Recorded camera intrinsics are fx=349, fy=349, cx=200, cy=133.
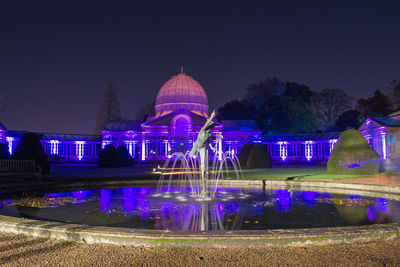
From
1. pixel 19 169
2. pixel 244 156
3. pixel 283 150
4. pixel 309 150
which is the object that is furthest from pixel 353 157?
pixel 283 150

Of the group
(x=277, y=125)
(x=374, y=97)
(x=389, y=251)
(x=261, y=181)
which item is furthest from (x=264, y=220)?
(x=374, y=97)

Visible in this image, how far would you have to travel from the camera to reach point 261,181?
67.5 ft

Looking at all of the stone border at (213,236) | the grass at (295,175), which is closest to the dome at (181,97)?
the grass at (295,175)

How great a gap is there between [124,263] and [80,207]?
6.96 metres

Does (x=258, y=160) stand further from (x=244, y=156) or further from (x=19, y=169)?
(x=19, y=169)

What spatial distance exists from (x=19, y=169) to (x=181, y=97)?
48.2 meters

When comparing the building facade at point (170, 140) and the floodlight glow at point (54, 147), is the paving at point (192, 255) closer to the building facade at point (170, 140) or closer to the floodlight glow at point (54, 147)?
the building facade at point (170, 140)

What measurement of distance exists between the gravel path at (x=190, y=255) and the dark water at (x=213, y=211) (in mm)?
2274

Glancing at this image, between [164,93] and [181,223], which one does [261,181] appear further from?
[164,93]

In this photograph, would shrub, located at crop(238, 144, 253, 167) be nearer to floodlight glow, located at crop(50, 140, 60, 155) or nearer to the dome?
the dome

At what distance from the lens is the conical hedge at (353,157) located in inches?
970

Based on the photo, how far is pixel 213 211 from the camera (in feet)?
36.8

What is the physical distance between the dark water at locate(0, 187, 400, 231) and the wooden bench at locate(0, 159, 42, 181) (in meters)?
8.88

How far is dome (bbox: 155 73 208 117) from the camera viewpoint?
232 ft
